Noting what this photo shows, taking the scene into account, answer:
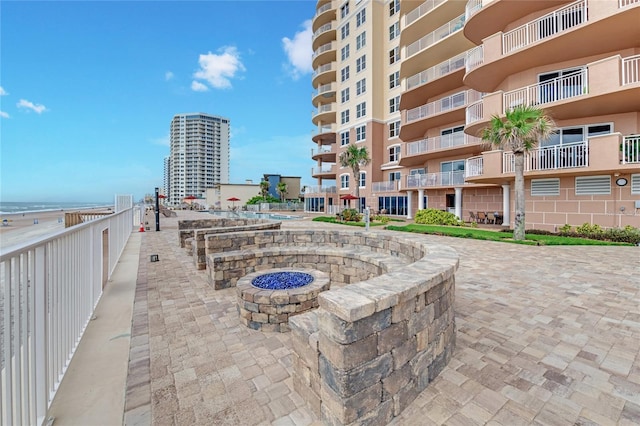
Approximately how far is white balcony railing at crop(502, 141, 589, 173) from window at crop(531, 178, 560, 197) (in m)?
1.41

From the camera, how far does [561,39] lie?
11.5 m

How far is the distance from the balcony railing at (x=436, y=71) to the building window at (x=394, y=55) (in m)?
7.92

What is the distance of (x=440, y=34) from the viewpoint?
20031 mm

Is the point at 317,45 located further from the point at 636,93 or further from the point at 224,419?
the point at 224,419

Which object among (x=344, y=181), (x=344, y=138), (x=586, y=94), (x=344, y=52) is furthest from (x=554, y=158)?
(x=344, y=52)

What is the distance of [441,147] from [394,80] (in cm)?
1291

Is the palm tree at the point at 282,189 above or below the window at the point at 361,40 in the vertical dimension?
below

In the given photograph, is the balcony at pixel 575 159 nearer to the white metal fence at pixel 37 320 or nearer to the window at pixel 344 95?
the white metal fence at pixel 37 320

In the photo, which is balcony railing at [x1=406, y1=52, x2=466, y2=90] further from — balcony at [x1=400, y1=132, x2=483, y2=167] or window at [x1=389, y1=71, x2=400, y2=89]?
window at [x1=389, y1=71, x2=400, y2=89]

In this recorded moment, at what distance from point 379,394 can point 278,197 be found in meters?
55.3

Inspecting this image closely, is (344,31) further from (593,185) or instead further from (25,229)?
(25,229)

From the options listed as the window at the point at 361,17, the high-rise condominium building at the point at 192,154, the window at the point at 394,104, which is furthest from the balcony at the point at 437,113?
the high-rise condominium building at the point at 192,154

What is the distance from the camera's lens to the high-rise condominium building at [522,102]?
1088 cm

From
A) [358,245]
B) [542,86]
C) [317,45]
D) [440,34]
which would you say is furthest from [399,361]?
[317,45]
